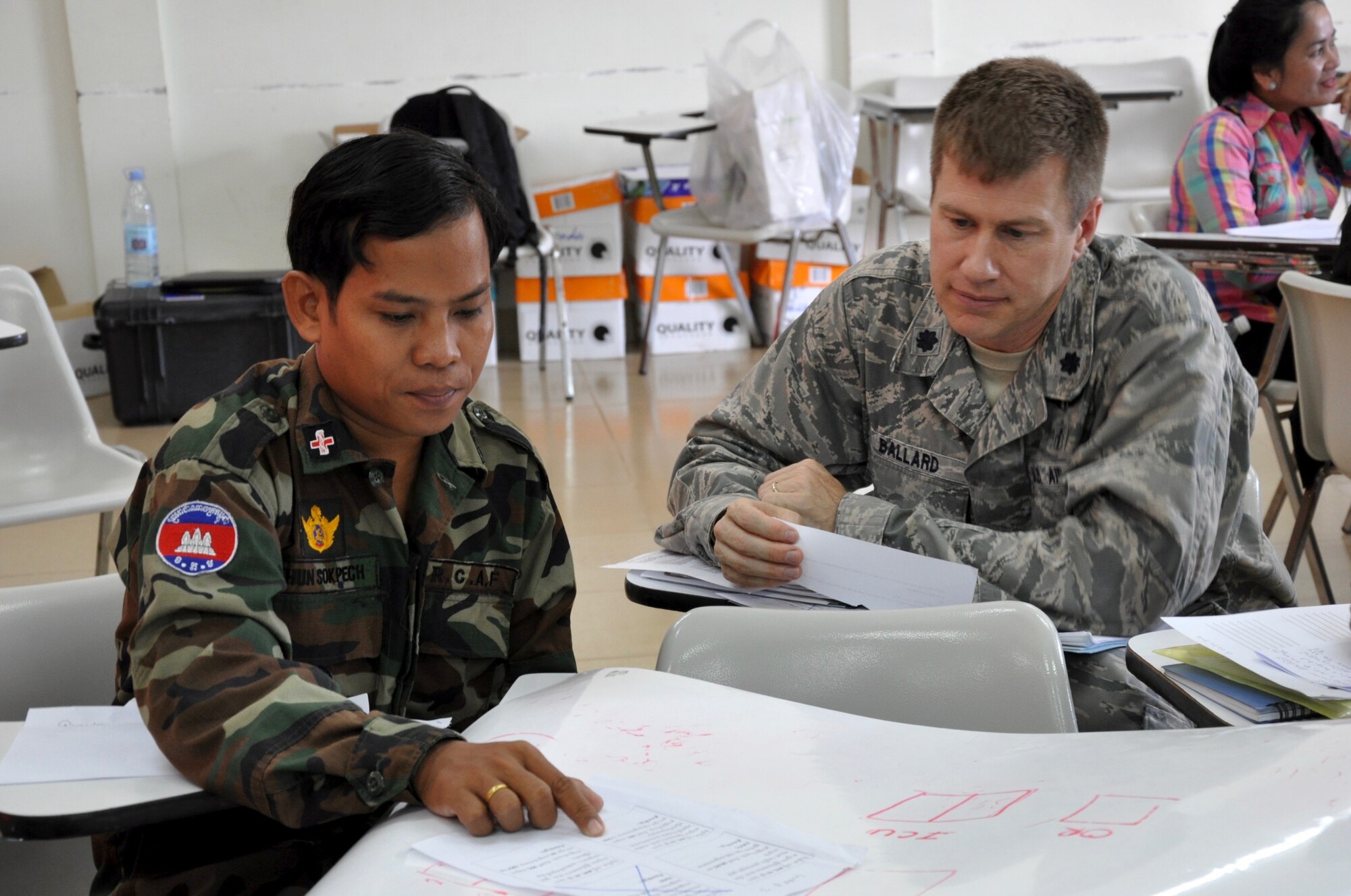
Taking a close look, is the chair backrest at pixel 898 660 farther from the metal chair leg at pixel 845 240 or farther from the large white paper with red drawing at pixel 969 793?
the metal chair leg at pixel 845 240

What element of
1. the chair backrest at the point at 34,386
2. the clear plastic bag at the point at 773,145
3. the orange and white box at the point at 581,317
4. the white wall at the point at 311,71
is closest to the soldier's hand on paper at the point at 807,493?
the chair backrest at the point at 34,386

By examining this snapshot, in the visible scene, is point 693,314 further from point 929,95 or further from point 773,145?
point 929,95

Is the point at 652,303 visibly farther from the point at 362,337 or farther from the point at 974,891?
the point at 974,891

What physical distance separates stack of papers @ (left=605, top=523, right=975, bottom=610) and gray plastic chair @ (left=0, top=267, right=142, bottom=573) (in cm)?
157

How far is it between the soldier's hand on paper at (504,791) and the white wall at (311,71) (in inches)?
207

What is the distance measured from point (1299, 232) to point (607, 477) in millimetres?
1941

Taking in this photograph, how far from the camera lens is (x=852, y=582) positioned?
1283 millimetres

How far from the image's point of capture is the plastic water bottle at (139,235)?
16.3 feet

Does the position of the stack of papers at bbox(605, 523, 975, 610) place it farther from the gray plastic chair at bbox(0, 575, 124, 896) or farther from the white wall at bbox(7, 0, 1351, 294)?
the white wall at bbox(7, 0, 1351, 294)

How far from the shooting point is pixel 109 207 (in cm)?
551

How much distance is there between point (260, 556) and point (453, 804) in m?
0.35

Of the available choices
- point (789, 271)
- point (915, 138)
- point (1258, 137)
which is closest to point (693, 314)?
point (789, 271)

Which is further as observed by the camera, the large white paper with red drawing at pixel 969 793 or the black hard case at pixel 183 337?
the black hard case at pixel 183 337

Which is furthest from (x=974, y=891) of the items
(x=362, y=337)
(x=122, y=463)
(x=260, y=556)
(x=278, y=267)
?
(x=278, y=267)
